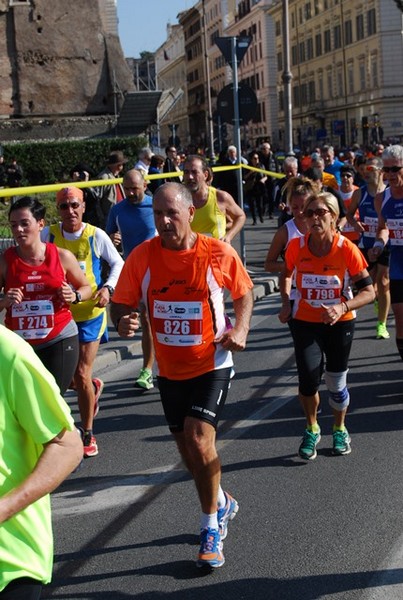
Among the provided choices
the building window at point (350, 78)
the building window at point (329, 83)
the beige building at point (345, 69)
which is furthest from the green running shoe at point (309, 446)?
the building window at point (329, 83)

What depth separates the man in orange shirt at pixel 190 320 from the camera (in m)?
5.07

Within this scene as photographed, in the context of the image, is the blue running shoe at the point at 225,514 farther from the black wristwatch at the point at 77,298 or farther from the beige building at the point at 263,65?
the beige building at the point at 263,65

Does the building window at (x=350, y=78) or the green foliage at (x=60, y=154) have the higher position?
the building window at (x=350, y=78)

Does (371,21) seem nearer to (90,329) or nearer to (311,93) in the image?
(311,93)

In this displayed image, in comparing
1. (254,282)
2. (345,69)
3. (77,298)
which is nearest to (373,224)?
(254,282)

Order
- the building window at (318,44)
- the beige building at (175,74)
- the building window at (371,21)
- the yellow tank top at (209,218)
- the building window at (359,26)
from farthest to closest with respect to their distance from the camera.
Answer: the beige building at (175,74)
the building window at (318,44)
the building window at (359,26)
the building window at (371,21)
the yellow tank top at (209,218)

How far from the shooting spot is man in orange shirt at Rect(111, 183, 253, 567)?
507cm

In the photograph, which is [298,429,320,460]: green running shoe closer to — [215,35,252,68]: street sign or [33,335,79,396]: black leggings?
[33,335,79,396]: black leggings

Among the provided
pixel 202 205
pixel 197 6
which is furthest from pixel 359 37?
pixel 202 205

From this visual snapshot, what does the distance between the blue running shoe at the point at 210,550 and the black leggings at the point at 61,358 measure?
177cm

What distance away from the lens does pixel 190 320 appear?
518 cm

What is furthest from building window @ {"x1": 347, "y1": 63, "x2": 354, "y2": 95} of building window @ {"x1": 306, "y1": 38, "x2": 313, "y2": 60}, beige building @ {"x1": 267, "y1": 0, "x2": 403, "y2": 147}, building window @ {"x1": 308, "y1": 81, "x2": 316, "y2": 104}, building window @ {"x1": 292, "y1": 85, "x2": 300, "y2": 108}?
building window @ {"x1": 292, "y1": 85, "x2": 300, "y2": 108}

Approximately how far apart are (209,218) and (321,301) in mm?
3347

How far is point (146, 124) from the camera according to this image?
144ft
